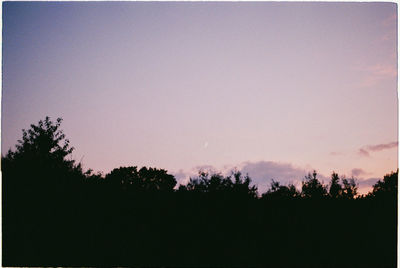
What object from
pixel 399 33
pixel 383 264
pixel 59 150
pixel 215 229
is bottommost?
pixel 383 264

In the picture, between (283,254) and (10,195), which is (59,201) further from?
(283,254)

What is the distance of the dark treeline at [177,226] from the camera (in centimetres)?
699

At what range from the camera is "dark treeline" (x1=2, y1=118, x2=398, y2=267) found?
22.9ft

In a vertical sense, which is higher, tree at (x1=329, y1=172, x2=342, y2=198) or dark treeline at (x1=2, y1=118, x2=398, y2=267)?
tree at (x1=329, y1=172, x2=342, y2=198)

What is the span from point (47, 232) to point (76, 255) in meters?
1.13

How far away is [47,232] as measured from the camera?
7.29m

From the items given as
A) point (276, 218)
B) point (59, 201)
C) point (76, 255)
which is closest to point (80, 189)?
point (59, 201)

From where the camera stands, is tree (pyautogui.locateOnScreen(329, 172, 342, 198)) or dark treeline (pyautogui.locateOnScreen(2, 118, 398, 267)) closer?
dark treeline (pyautogui.locateOnScreen(2, 118, 398, 267))

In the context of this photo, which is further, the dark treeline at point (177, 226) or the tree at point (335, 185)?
the tree at point (335, 185)

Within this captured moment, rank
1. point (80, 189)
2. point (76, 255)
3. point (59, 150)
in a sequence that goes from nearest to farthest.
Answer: point (76, 255) < point (80, 189) < point (59, 150)

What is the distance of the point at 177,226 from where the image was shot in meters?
8.48

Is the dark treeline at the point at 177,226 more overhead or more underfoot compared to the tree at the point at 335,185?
more underfoot

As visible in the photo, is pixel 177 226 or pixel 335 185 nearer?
pixel 177 226

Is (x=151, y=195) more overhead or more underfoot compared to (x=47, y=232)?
more overhead
